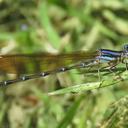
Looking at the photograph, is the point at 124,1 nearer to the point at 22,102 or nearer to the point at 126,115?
the point at 22,102

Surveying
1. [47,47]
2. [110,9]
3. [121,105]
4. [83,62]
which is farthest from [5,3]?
[121,105]

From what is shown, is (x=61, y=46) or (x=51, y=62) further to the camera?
(x=61, y=46)

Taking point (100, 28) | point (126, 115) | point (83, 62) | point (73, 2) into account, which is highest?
point (73, 2)
